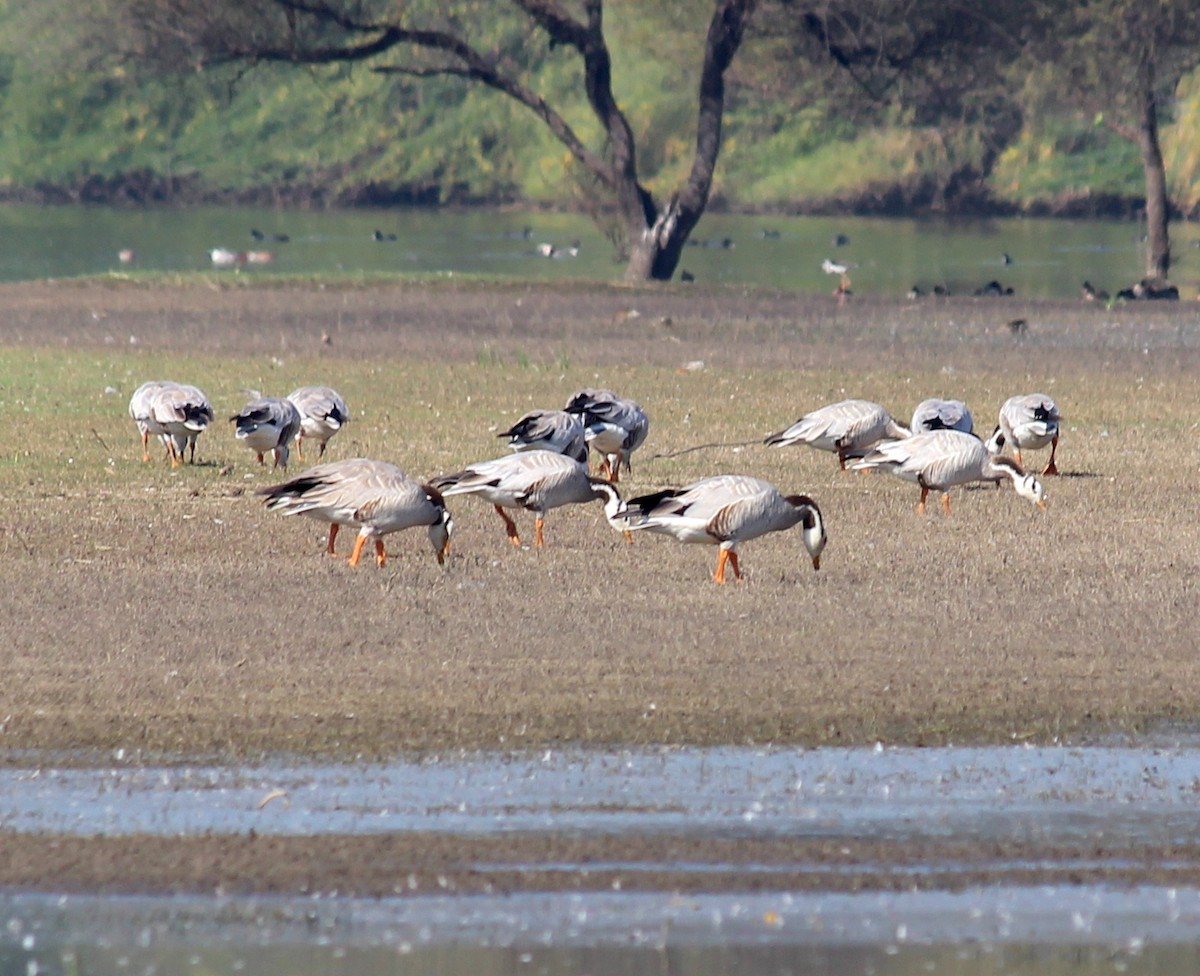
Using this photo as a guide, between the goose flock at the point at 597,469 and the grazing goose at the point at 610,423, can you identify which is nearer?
the goose flock at the point at 597,469

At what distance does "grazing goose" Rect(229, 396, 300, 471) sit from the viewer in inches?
503

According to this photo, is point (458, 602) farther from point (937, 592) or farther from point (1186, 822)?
point (1186, 822)

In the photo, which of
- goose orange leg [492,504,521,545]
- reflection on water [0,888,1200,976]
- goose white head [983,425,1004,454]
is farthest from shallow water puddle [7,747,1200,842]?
goose white head [983,425,1004,454]

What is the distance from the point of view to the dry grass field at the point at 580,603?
25.6ft

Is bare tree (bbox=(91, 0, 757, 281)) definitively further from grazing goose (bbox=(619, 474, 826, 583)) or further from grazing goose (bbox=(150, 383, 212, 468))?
grazing goose (bbox=(619, 474, 826, 583))

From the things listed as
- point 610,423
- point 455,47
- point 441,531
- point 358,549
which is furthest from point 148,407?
point 455,47

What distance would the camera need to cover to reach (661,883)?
242 inches

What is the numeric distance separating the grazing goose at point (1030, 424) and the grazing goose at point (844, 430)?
2.40 ft

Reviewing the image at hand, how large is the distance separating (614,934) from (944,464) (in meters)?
6.41

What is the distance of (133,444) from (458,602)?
6004mm

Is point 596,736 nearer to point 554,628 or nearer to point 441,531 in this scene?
point 554,628

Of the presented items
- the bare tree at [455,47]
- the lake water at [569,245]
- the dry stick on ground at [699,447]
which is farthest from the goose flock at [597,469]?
the lake water at [569,245]

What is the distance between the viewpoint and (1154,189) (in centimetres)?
3416

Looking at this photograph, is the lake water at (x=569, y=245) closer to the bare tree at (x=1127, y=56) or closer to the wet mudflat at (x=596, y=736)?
the bare tree at (x=1127, y=56)
